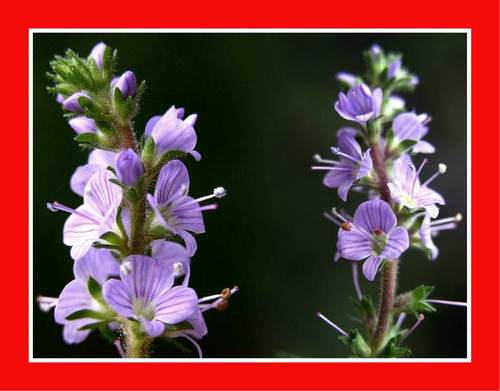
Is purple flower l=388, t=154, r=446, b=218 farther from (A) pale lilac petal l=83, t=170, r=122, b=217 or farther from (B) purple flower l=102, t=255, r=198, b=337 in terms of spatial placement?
(A) pale lilac petal l=83, t=170, r=122, b=217

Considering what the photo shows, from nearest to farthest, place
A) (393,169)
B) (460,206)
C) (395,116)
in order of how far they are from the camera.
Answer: (393,169)
(395,116)
(460,206)

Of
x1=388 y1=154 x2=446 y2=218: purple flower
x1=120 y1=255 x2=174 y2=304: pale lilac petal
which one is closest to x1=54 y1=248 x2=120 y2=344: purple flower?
x1=120 y1=255 x2=174 y2=304: pale lilac petal

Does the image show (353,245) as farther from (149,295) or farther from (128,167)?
(128,167)

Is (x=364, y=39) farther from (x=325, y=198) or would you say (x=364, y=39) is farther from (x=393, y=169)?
(x=393, y=169)

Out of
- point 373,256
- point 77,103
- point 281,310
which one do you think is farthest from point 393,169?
point 281,310

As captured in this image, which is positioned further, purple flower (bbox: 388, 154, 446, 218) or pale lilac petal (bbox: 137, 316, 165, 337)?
purple flower (bbox: 388, 154, 446, 218)

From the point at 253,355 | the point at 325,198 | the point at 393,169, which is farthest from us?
the point at 325,198
